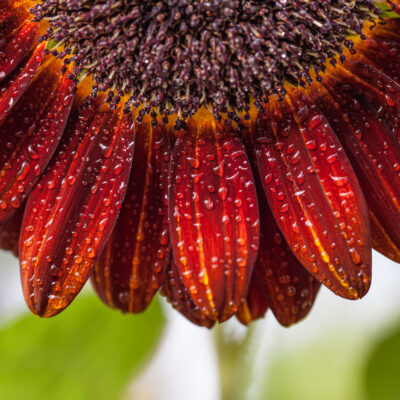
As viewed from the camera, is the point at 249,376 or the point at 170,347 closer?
the point at 249,376

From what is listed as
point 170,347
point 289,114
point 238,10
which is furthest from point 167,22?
point 170,347

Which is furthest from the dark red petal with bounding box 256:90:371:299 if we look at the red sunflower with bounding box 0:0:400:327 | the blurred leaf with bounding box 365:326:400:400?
the blurred leaf with bounding box 365:326:400:400

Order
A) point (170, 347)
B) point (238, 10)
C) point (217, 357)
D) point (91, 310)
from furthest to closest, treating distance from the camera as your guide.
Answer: point (170, 347) → point (91, 310) → point (217, 357) → point (238, 10)

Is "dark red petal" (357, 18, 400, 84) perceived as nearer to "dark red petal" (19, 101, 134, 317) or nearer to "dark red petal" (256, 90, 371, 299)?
"dark red petal" (256, 90, 371, 299)

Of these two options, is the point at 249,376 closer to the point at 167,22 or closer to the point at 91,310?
the point at 91,310

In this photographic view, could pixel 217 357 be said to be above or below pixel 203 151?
below

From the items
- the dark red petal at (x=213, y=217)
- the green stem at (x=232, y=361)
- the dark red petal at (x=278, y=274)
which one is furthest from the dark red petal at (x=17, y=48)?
the green stem at (x=232, y=361)

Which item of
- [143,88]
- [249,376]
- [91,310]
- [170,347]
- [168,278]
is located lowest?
[170,347]

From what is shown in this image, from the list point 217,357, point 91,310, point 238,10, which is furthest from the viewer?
point 91,310

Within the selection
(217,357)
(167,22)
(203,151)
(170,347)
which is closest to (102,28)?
(167,22)
